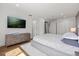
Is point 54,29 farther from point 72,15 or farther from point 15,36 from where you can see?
point 15,36

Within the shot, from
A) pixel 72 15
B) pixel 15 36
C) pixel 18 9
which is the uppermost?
pixel 18 9

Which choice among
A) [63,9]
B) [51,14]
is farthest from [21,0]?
[63,9]

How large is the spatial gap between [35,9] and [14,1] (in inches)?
13.2

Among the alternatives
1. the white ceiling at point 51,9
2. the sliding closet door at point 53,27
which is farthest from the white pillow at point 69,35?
the white ceiling at point 51,9

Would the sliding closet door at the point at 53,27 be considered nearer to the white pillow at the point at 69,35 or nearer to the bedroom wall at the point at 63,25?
the bedroom wall at the point at 63,25

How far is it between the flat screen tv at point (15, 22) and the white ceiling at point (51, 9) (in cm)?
21

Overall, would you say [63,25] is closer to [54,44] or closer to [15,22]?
[54,44]

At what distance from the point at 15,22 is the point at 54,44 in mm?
722

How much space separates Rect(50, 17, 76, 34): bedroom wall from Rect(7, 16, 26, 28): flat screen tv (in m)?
0.49

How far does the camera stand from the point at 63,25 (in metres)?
1.30

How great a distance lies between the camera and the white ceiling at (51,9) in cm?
116

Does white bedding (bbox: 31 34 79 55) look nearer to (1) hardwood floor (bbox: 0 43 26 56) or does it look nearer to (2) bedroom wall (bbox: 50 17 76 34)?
(2) bedroom wall (bbox: 50 17 76 34)

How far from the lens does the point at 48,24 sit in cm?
132

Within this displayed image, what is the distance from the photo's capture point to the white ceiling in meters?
1.16
